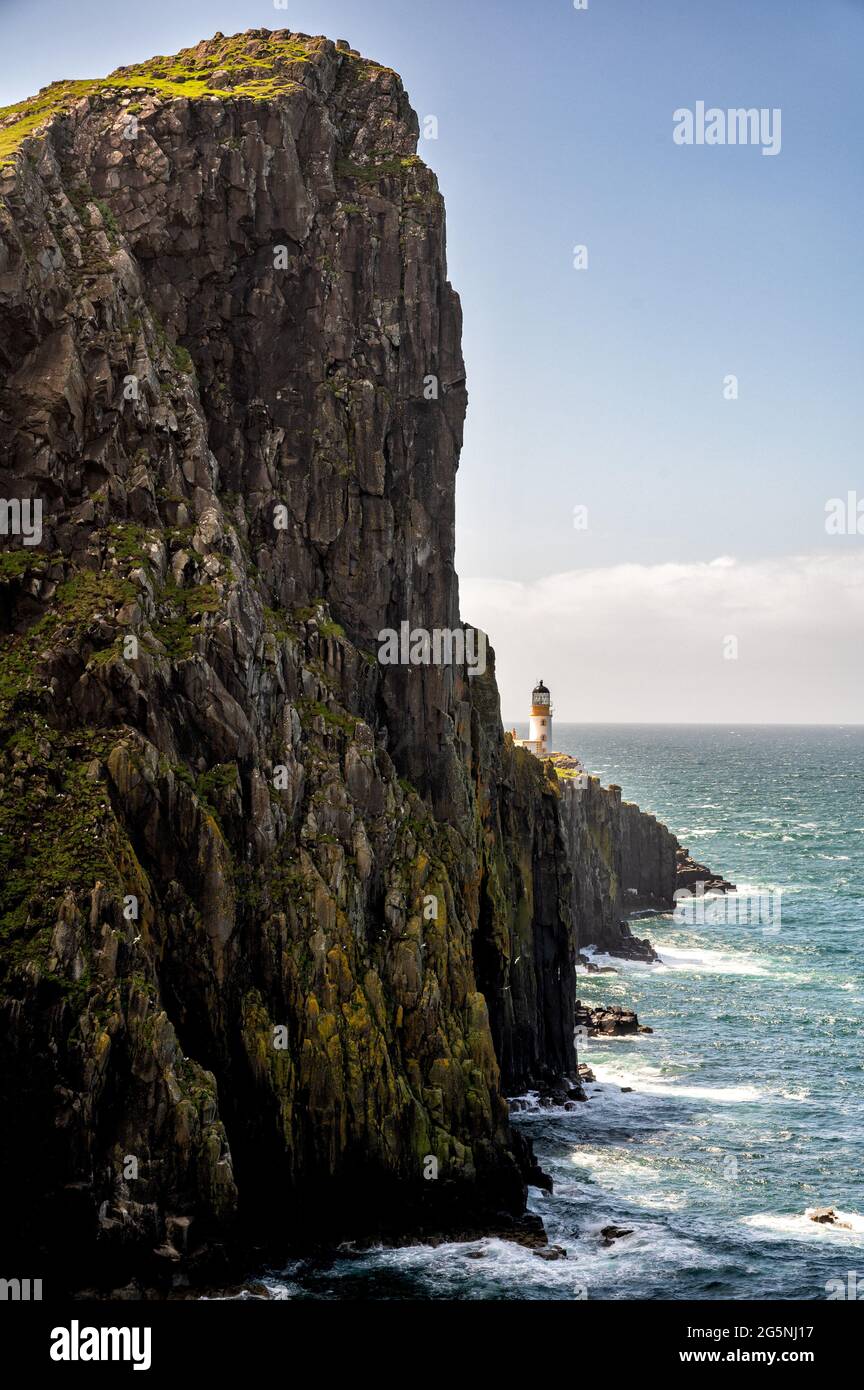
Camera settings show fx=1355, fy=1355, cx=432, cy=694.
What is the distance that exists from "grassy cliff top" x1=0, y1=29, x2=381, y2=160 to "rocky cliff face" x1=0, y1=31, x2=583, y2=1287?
16.6 inches

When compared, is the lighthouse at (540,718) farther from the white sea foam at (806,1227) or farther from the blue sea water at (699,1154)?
the white sea foam at (806,1227)

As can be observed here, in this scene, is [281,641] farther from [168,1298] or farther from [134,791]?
[168,1298]

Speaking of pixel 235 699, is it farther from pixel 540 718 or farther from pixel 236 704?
pixel 540 718

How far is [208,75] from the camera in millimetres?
72062

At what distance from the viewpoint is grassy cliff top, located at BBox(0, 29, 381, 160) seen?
220 ft

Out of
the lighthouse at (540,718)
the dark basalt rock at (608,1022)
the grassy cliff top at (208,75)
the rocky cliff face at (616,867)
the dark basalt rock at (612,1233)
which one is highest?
the grassy cliff top at (208,75)

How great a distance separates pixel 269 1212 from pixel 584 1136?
24.2 m

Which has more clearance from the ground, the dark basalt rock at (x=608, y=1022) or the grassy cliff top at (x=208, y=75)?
the grassy cliff top at (x=208, y=75)

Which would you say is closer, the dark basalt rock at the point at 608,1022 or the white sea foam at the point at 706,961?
the dark basalt rock at the point at 608,1022

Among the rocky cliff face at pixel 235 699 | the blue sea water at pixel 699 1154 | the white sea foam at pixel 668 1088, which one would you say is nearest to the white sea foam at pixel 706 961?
the blue sea water at pixel 699 1154

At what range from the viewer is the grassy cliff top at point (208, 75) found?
67000 mm

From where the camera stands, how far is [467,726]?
7444 centimetres

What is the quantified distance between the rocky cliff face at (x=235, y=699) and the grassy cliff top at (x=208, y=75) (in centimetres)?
42

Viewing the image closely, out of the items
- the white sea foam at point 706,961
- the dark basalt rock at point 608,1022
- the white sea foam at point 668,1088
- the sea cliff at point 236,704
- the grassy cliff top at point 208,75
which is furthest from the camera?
the white sea foam at point 706,961
